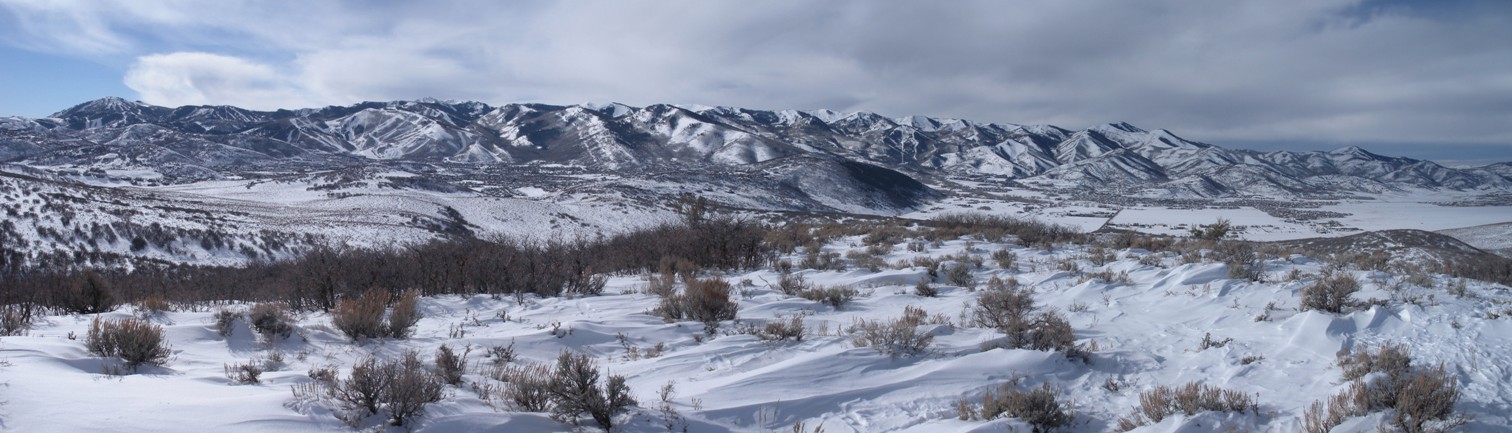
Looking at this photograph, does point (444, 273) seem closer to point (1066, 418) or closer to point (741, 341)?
point (741, 341)

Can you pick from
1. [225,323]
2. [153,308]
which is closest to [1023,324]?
[225,323]

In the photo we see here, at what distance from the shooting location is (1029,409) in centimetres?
397

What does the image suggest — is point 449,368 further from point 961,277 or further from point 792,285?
point 961,277

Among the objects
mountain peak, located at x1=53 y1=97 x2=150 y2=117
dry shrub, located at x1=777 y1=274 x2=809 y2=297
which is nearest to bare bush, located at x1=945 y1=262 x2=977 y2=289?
dry shrub, located at x1=777 y1=274 x2=809 y2=297

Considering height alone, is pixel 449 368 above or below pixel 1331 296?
below

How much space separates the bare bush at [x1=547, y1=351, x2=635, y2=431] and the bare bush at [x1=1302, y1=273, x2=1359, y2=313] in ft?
20.1

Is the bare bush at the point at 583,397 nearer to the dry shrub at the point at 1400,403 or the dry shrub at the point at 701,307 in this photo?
the dry shrub at the point at 701,307

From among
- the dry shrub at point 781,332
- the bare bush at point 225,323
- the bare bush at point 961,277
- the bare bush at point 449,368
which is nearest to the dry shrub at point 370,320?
the bare bush at point 225,323

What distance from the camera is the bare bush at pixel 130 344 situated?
4.19 metres

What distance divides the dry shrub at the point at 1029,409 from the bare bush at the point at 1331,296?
3.62 metres

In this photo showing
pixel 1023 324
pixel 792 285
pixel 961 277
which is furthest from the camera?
pixel 961 277

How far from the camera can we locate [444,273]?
817 cm

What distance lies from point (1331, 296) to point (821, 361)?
4.81 meters

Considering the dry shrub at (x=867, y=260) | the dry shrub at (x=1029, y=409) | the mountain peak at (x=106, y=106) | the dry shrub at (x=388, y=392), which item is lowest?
the dry shrub at (x=1029, y=409)
